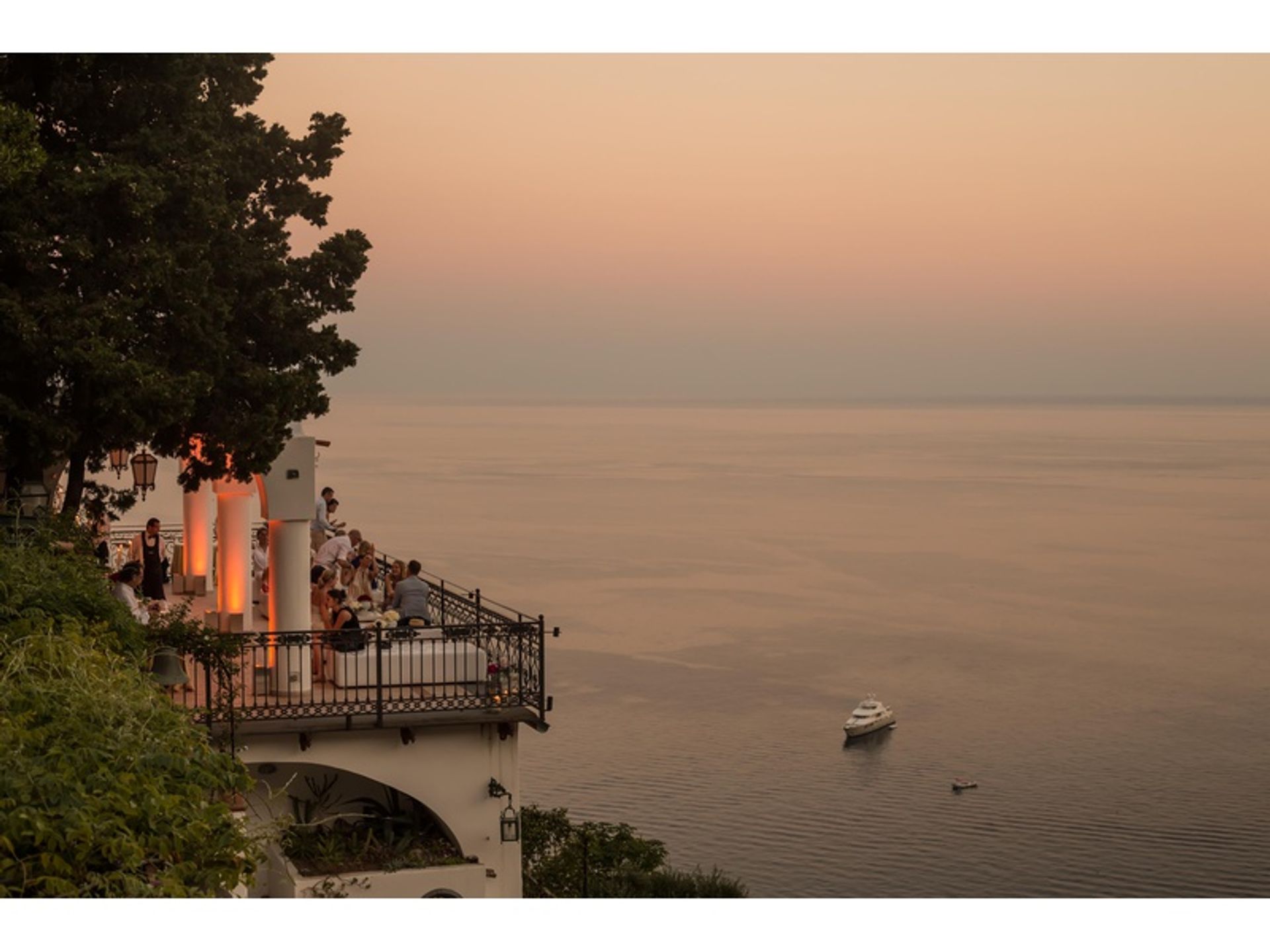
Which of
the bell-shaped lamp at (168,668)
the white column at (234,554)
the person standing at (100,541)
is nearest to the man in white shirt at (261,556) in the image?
the white column at (234,554)

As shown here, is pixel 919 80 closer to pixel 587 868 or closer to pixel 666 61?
pixel 666 61

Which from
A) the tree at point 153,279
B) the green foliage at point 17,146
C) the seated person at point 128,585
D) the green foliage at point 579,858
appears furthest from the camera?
the green foliage at point 579,858

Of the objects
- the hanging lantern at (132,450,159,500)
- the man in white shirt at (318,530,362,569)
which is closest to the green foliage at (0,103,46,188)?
the hanging lantern at (132,450,159,500)

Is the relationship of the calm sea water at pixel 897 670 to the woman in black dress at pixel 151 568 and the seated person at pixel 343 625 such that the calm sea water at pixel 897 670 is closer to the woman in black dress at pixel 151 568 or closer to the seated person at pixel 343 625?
the woman in black dress at pixel 151 568

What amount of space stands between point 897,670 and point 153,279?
1912 inches

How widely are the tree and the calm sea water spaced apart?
85.9ft

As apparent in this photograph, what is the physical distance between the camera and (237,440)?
1619 centimetres

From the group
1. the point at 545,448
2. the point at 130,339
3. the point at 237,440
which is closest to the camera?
the point at 130,339

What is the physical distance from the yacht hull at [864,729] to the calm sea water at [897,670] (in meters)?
0.53

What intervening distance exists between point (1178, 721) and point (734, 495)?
61.1 meters

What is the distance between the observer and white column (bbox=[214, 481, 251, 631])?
18938 millimetres

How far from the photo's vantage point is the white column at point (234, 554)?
1894cm

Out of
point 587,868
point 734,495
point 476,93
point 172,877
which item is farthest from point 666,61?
point 172,877

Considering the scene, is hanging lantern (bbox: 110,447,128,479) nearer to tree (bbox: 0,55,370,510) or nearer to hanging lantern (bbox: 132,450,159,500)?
hanging lantern (bbox: 132,450,159,500)
